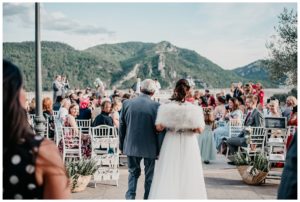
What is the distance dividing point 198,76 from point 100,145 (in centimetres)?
7261

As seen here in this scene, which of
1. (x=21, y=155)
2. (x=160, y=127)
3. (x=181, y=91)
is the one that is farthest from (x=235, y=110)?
(x=21, y=155)

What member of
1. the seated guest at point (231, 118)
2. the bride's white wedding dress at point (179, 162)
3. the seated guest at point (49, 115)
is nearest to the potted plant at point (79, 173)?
the bride's white wedding dress at point (179, 162)

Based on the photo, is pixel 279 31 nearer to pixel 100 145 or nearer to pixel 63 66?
pixel 100 145

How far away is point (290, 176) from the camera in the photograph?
2455 millimetres

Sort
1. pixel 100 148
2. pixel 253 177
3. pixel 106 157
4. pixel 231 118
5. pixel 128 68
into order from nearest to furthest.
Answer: pixel 253 177
pixel 106 157
pixel 100 148
pixel 231 118
pixel 128 68

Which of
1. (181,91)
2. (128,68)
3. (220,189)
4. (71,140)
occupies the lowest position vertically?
(220,189)

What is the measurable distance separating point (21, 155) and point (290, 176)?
1.41 meters

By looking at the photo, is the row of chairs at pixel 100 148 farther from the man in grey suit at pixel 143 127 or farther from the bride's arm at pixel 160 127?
the bride's arm at pixel 160 127

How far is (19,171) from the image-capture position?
5.76ft

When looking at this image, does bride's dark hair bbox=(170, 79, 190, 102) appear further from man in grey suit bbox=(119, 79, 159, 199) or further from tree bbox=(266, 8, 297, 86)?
tree bbox=(266, 8, 297, 86)

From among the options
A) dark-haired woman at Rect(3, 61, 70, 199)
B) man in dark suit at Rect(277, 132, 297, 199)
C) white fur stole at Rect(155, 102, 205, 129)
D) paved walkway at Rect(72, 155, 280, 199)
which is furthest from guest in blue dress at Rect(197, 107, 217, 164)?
dark-haired woman at Rect(3, 61, 70, 199)

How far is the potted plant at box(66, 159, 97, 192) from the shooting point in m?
6.75

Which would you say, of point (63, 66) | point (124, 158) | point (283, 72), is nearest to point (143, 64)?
point (63, 66)

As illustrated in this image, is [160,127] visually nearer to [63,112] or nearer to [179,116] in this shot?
[179,116]
